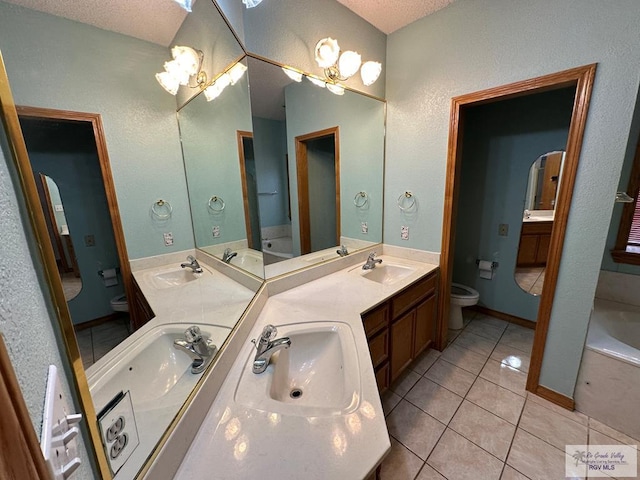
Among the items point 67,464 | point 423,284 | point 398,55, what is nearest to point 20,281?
point 67,464

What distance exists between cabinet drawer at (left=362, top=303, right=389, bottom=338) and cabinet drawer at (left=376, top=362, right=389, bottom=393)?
28 centimetres

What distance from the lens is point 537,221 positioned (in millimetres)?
2346

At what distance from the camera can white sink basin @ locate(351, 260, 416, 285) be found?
1.99 metres

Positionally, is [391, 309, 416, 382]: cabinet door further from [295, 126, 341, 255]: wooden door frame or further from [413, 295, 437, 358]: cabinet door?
[295, 126, 341, 255]: wooden door frame

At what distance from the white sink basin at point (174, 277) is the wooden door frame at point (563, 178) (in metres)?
1.74

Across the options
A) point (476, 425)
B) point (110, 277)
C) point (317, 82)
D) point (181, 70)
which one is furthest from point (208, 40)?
point (476, 425)

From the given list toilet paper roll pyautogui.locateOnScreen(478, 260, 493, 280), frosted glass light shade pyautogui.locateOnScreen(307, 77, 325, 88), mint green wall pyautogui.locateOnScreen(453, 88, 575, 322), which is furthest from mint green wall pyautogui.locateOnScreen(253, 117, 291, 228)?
toilet paper roll pyautogui.locateOnScreen(478, 260, 493, 280)

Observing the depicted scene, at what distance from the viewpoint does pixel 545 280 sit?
5.15 ft

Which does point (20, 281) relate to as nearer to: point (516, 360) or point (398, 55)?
point (398, 55)

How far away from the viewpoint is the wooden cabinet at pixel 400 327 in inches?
58.4

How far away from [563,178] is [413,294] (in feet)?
3.51

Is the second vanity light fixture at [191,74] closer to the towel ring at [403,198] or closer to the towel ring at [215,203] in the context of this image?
the towel ring at [215,203]

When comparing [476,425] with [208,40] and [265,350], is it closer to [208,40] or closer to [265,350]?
[265,350]

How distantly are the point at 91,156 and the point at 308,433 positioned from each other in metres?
0.84
